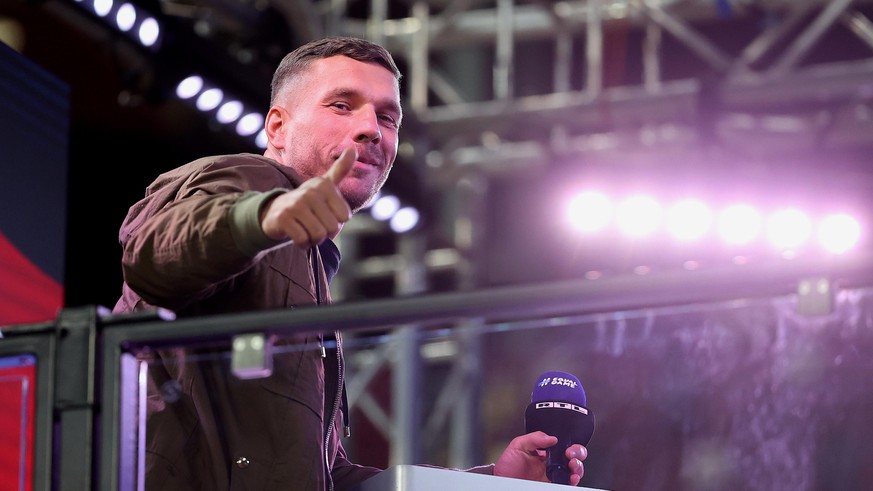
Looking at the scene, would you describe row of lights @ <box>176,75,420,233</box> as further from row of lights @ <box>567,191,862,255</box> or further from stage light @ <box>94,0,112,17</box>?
row of lights @ <box>567,191,862,255</box>

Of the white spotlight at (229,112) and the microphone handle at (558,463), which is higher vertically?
the white spotlight at (229,112)

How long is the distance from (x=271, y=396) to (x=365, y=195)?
2.17 ft

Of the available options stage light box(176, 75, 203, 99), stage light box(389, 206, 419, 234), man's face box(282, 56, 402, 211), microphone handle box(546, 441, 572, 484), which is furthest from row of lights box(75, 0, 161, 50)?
microphone handle box(546, 441, 572, 484)

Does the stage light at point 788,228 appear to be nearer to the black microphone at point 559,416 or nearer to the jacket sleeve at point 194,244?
the black microphone at point 559,416

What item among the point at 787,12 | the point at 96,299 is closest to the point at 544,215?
the point at 787,12

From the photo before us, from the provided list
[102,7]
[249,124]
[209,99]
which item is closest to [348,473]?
[102,7]

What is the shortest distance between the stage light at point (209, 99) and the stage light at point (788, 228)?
105 inches

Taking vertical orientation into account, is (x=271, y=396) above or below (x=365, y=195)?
below

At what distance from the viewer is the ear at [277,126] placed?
6.82 ft

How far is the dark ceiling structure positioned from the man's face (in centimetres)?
287

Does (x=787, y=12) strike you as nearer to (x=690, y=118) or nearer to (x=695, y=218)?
(x=690, y=118)

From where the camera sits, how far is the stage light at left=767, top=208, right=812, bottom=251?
585cm

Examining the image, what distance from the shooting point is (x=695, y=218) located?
19.6 feet

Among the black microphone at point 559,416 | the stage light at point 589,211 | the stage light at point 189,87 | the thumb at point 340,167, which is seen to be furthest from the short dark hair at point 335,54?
the stage light at point 589,211
